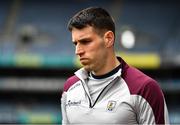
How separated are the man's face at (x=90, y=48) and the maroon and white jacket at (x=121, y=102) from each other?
0.38 feet

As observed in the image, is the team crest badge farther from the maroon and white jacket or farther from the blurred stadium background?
the blurred stadium background

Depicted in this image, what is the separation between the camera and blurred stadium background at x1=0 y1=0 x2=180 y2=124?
8914 millimetres

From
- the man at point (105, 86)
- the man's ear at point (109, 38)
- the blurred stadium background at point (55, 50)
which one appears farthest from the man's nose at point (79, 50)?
the blurred stadium background at point (55, 50)

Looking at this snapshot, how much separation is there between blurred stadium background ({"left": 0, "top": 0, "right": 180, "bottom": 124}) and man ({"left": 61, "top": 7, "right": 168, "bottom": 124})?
6219mm

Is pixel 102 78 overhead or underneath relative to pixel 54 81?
overhead

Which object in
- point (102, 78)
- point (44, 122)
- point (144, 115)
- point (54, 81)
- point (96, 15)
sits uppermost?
point (96, 15)

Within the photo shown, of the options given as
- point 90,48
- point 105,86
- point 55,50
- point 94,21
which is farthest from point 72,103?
point 55,50

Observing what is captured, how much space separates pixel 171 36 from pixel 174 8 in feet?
3.79

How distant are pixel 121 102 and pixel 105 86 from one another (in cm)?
12

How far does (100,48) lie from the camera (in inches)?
94.0

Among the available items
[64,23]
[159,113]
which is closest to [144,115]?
[159,113]

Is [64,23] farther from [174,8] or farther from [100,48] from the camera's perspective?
[100,48]

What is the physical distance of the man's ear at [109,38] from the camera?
2410 millimetres

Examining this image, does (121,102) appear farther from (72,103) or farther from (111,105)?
(72,103)
